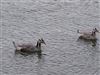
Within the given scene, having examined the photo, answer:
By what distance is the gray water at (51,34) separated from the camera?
88.1ft

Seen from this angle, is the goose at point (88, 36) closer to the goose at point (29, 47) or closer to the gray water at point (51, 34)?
the gray water at point (51, 34)

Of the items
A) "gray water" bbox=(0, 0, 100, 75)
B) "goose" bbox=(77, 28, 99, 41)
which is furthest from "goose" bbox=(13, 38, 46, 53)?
"goose" bbox=(77, 28, 99, 41)

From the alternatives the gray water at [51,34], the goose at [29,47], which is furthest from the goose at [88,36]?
the goose at [29,47]

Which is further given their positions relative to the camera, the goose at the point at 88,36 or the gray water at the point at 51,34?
the goose at the point at 88,36

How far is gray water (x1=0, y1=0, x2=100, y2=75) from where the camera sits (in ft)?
88.1

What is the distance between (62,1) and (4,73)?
36.7ft

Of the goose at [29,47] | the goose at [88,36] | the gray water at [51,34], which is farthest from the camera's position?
the goose at [88,36]

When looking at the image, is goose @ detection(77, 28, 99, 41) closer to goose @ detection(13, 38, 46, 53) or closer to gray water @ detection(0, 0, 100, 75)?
gray water @ detection(0, 0, 100, 75)

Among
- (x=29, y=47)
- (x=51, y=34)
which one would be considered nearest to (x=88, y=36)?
(x=51, y=34)

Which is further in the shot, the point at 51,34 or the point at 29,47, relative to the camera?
the point at 51,34

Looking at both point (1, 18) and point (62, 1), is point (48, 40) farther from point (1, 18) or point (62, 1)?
point (62, 1)

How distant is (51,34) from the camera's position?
99.1 feet

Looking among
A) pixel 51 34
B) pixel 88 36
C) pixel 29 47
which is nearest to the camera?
pixel 29 47

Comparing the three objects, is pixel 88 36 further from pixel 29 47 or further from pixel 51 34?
pixel 29 47
